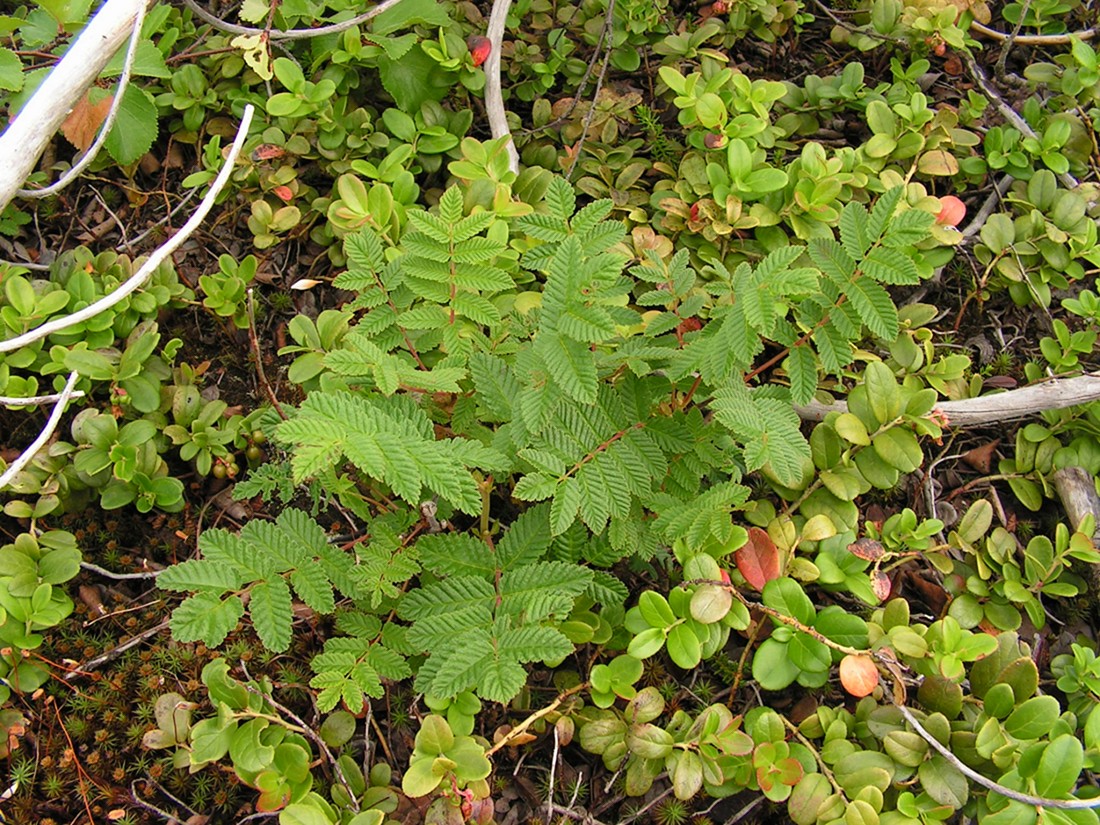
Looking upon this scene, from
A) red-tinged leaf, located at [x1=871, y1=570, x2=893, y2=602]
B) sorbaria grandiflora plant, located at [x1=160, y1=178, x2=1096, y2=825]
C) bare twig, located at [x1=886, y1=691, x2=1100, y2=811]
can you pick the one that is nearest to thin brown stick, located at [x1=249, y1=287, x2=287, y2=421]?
sorbaria grandiflora plant, located at [x1=160, y1=178, x2=1096, y2=825]

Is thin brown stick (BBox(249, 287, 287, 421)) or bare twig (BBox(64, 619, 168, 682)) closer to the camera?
bare twig (BBox(64, 619, 168, 682))

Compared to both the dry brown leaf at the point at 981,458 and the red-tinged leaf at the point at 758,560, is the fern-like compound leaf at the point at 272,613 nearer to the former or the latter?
A: the red-tinged leaf at the point at 758,560

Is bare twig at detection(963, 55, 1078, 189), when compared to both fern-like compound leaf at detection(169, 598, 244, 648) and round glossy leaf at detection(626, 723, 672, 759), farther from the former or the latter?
fern-like compound leaf at detection(169, 598, 244, 648)

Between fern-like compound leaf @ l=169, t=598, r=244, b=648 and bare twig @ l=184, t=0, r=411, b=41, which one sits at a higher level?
bare twig @ l=184, t=0, r=411, b=41

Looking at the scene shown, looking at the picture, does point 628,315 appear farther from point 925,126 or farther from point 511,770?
point 925,126

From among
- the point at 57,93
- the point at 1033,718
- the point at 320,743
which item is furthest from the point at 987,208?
the point at 57,93

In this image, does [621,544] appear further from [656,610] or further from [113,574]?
[113,574]

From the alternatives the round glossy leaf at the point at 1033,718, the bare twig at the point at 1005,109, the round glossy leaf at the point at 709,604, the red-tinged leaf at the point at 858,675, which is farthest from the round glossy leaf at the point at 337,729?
the bare twig at the point at 1005,109
